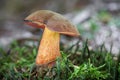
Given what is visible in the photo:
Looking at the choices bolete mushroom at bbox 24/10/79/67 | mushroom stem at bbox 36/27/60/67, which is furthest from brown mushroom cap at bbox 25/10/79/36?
mushroom stem at bbox 36/27/60/67

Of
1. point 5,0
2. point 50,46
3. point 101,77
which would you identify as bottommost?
point 101,77

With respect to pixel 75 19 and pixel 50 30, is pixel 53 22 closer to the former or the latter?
pixel 50 30

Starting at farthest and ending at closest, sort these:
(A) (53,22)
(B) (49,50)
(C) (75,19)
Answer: (C) (75,19), (B) (49,50), (A) (53,22)

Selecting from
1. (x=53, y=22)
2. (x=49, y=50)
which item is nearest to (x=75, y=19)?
(x=49, y=50)

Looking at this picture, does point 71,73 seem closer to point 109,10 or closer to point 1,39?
point 1,39

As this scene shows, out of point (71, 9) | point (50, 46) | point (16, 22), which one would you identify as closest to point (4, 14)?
point (16, 22)

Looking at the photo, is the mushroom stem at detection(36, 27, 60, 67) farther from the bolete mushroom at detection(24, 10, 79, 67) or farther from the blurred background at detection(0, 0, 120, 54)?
the blurred background at detection(0, 0, 120, 54)
